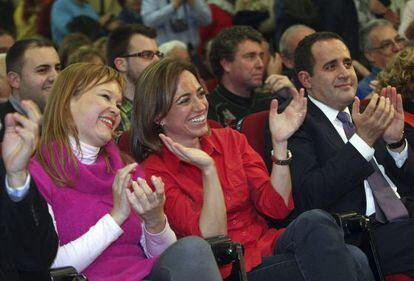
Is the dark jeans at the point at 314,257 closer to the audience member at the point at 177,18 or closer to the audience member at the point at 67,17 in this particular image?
the audience member at the point at 177,18

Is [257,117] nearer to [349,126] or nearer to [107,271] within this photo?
[349,126]

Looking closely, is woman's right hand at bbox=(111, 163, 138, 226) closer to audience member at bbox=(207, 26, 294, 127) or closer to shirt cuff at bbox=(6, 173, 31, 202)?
shirt cuff at bbox=(6, 173, 31, 202)

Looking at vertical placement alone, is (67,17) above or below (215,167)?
below

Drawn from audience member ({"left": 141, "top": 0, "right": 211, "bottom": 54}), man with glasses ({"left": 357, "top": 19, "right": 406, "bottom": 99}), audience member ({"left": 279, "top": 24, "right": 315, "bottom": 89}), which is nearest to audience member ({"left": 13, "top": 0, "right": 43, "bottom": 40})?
audience member ({"left": 141, "top": 0, "right": 211, "bottom": 54})

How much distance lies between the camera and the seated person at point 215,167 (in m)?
3.80

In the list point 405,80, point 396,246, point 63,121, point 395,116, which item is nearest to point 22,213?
point 63,121

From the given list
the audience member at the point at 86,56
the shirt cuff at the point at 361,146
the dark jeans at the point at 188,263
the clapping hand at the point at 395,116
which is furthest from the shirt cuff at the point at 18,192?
the audience member at the point at 86,56

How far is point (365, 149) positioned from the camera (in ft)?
13.6

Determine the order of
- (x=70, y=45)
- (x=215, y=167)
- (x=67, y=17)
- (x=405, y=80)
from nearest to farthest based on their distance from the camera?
(x=215, y=167), (x=405, y=80), (x=70, y=45), (x=67, y=17)

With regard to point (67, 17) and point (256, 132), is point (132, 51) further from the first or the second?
point (67, 17)

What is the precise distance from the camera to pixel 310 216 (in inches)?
145

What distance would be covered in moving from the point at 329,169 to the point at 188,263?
3.48 ft

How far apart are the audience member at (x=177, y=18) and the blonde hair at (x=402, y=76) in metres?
3.27

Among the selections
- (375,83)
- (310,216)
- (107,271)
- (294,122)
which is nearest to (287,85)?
(375,83)
